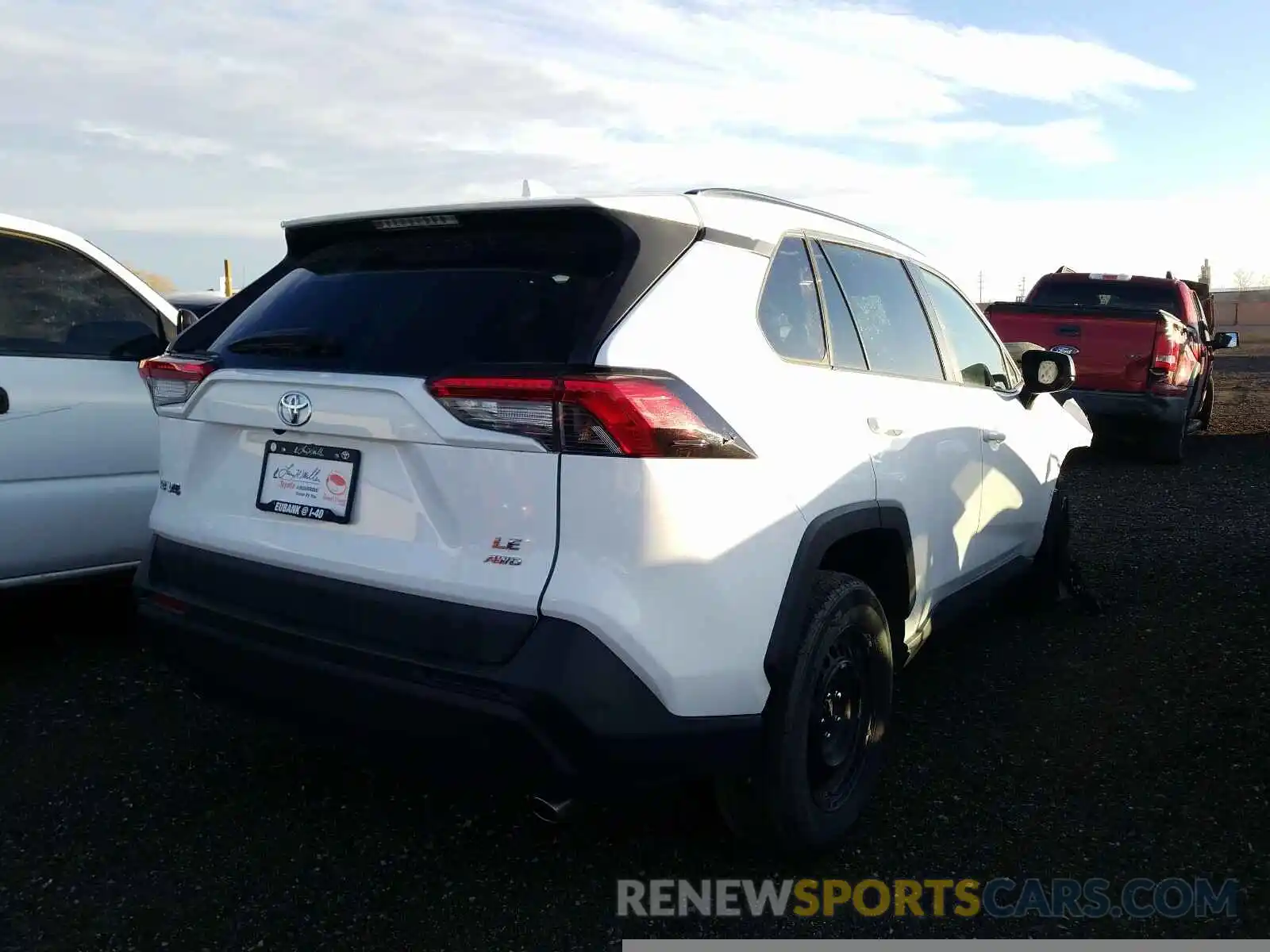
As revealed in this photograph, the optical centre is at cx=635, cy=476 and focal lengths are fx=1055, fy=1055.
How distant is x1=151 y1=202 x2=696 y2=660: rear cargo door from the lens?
7.57ft

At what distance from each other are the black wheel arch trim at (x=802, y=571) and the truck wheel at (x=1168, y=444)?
814cm

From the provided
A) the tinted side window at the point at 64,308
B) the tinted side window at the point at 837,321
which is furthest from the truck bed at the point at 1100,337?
the tinted side window at the point at 64,308

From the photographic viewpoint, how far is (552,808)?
2543 millimetres

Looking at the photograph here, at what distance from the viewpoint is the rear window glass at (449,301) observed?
2.39 metres

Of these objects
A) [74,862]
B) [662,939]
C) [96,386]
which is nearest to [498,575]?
[662,939]

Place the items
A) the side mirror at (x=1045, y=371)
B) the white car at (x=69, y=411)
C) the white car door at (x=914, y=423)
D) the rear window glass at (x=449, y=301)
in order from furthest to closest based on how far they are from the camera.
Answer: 1. the side mirror at (x=1045, y=371)
2. the white car at (x=69, y=411)
3. the white car door at (x=914, y=423)
4. the rear window glass at (x=449, y=301)

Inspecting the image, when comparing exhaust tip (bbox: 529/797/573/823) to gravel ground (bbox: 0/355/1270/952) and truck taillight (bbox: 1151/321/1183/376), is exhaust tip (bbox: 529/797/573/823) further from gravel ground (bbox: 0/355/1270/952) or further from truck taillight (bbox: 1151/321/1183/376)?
truck taillight (bbox: 1151/321/1183/376)

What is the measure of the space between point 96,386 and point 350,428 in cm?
244

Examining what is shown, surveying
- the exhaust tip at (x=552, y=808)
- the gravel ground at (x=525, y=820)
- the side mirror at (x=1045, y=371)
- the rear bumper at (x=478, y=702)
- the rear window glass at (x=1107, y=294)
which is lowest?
the gravel ground at (x=525, y=820)

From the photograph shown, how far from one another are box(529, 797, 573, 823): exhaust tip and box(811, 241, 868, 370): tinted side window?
4.80 feet

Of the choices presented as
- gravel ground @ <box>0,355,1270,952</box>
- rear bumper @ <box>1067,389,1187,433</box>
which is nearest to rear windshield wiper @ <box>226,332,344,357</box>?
gravel ground @ <box>0,355,1270,952</box>

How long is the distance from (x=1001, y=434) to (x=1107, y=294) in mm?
8618

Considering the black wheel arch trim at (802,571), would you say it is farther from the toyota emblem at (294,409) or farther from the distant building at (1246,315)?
the distant building at (1246,315)

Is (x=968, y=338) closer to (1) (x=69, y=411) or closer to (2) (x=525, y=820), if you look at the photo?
(2) (x=525, y=820)
